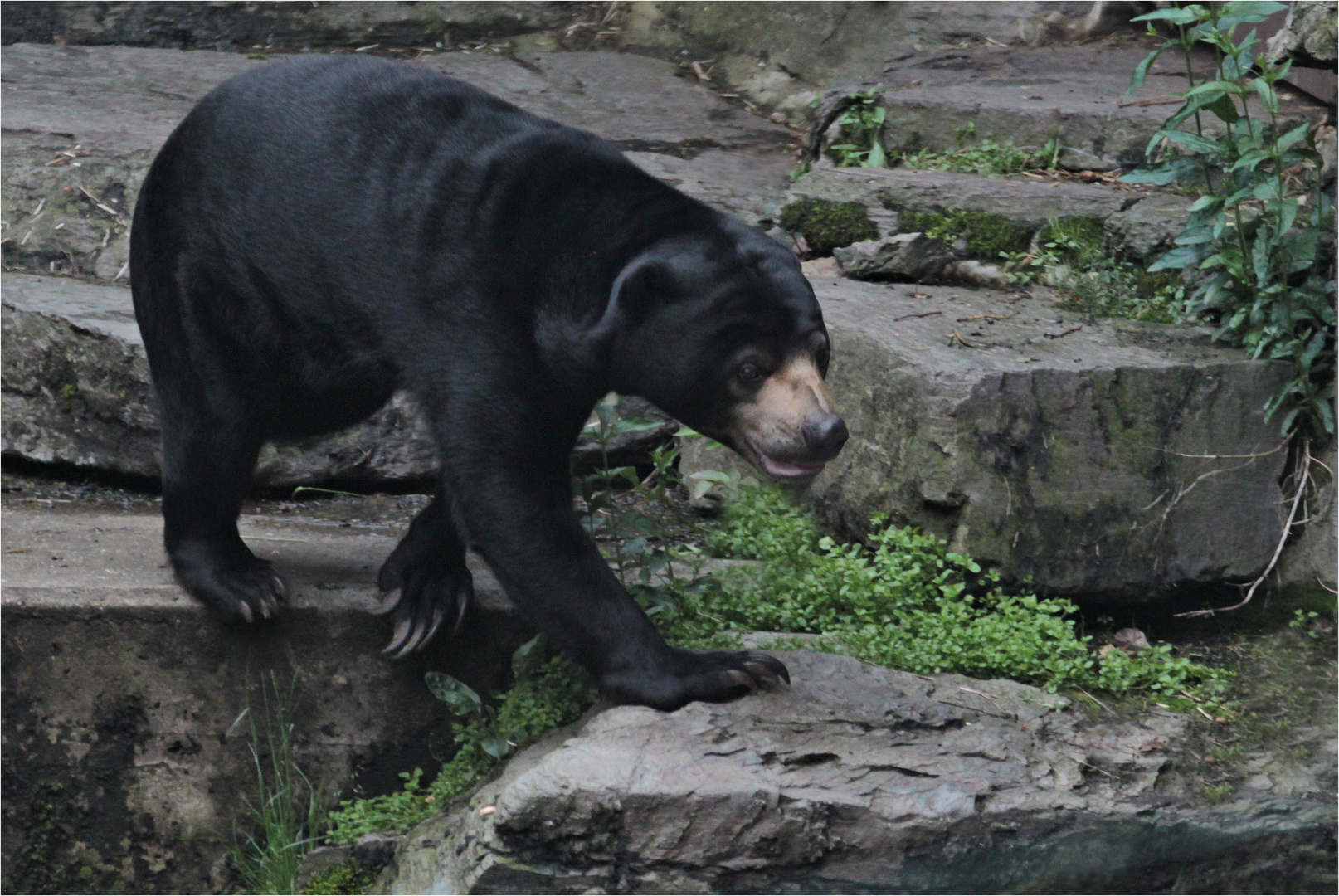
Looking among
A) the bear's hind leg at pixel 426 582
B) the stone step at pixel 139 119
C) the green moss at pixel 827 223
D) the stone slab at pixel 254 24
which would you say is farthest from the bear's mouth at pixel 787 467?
the stone slab at pixel 254 24

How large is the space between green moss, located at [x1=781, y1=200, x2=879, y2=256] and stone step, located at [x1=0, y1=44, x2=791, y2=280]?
438 mm

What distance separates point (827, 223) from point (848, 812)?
2944 mm

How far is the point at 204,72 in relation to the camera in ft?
24.1

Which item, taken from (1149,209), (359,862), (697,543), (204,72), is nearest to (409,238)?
(359,862)

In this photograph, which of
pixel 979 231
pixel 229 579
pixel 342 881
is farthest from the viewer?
pixel 979 231

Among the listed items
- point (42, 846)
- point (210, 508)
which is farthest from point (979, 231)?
point (42, 846)

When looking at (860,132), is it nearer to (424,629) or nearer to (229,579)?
(424,629)

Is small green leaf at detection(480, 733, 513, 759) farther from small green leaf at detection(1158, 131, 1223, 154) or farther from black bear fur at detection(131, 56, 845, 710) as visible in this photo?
small green leaf at detection(1158, 131, 1223, 154)

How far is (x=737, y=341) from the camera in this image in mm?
3016

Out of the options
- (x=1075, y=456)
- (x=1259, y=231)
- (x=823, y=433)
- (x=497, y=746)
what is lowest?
(x=497, y=746)

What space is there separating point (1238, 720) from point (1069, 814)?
2.60ft

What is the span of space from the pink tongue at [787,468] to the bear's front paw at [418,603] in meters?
1.03

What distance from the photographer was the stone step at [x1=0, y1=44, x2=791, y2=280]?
5.64 meters

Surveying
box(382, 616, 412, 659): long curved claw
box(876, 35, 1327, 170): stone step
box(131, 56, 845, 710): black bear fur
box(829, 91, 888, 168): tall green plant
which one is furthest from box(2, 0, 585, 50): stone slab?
box(382, 616, 412, 659): long curved claw
